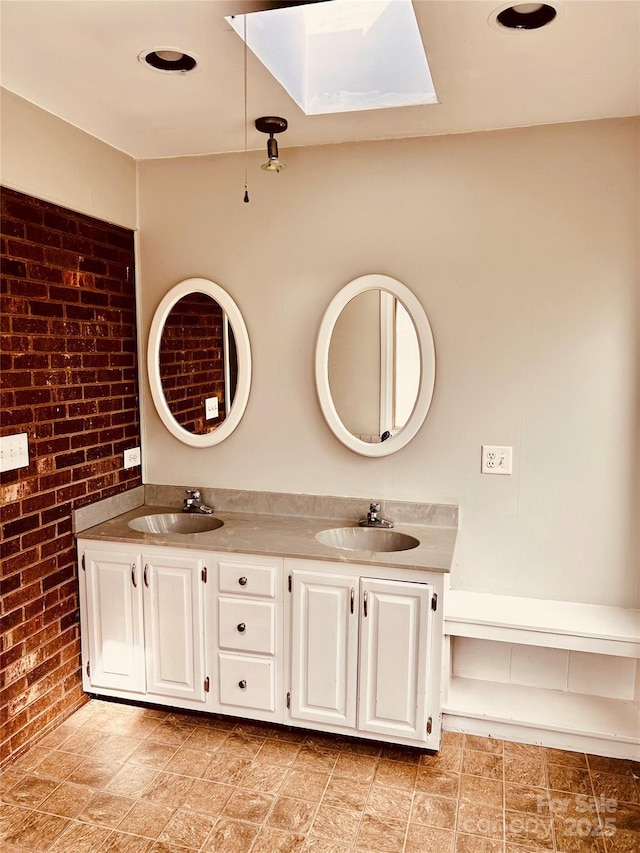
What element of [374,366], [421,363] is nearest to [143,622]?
[374,366]

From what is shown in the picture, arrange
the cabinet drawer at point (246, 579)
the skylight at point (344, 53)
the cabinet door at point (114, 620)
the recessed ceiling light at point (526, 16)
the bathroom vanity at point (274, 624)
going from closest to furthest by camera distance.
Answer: the recessed ceiling light at point (526, 16)
the skylight at point (344, 53)
the bathroom vanity at point (274, 624)
the cabinet drawer at point (246, 579)
the cabinet door at point (114, 620)

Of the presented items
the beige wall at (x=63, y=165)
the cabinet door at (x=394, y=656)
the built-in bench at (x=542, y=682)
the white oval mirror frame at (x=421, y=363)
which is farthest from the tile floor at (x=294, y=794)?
the beige wall at (x=63, y=165)

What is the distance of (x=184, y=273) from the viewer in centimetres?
307

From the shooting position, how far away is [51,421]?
2570 mm

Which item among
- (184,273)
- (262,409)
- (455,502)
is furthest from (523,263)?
(184,273)

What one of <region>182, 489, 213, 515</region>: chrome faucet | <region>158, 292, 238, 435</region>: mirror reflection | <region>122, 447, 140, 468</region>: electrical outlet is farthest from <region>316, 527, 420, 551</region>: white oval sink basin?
<region>122, 447, 140, 468</region>: electrical outlet

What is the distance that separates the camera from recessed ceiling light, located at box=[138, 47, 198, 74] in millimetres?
1966

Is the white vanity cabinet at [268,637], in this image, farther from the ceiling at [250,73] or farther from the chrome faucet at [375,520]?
the ceiling at [250,73]

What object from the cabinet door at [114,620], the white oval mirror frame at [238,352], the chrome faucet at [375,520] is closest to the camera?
the cabinet door at [114,620]

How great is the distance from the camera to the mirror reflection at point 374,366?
9.16 ft

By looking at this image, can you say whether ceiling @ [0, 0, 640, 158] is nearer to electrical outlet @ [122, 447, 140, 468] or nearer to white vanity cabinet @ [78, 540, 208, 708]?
electrical outlet @ [122, 447, 140, 468]

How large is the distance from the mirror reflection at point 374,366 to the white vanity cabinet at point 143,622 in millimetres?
909

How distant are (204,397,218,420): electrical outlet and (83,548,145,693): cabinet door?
2.40 feet

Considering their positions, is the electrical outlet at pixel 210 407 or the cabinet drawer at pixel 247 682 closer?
the cabinet drawer at pixel 247 682
